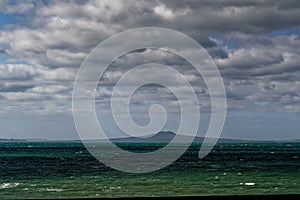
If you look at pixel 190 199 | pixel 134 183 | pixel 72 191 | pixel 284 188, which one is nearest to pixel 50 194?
pixel 72 191

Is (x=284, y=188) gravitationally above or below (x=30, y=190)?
below

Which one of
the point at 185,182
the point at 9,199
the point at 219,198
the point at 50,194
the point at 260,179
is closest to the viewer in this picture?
the point at 219,198

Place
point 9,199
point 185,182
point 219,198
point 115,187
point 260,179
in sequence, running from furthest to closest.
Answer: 1. point 260,179
2. point 185,182
3. point 115,187
4. point 9,199
5. point 219,198

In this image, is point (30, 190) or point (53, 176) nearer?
Result: point (30, 190)

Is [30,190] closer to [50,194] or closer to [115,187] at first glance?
[50,194]

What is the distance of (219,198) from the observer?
149 inches

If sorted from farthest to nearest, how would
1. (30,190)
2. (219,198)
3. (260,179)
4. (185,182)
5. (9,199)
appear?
(260,179) < (185,182) < (30,190) < (9,199) < (219,198)

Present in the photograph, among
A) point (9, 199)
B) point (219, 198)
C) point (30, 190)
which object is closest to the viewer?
point (219, 198)

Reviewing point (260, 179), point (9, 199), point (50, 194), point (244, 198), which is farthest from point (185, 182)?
point (244, 198)

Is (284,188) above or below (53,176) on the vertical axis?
below

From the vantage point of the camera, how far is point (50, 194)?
22.4 m

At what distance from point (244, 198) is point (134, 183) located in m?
24.5

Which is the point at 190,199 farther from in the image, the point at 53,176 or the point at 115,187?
the point at 53,176

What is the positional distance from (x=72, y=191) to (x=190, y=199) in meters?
20.3
